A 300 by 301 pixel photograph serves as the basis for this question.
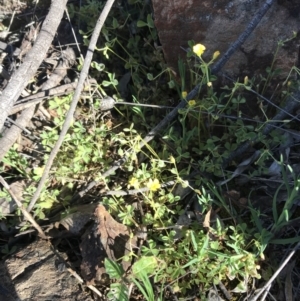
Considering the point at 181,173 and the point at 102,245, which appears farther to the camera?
the point at 181,173

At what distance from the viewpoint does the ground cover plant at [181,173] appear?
2424mm

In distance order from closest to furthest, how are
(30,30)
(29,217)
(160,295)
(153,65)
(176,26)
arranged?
(160,295), (29,217), (176,26), (153,65), (30,30)

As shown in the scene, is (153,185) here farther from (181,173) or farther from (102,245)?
(102,245)

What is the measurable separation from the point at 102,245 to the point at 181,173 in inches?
23.6

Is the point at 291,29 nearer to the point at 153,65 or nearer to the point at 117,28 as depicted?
the point at 153,65

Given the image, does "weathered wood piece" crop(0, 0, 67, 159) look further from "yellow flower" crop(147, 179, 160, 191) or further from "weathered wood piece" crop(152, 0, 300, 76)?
"yellow flower" crop(147, 179, 160, 191)

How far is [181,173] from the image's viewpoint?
106 inches

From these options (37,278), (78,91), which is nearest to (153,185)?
(78,91)

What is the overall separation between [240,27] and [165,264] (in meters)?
1.45

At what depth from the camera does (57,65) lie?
132 inches

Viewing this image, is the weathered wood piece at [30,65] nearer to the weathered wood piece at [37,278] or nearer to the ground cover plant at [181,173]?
the ground cover plant at [181,173]

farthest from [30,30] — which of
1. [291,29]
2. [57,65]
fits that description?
[291,29]

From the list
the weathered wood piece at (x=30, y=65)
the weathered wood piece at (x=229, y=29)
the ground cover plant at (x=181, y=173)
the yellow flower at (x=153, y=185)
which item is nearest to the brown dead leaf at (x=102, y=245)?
the ground cover plant at (x=181, y=173)

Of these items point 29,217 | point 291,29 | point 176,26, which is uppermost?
point 291,29
